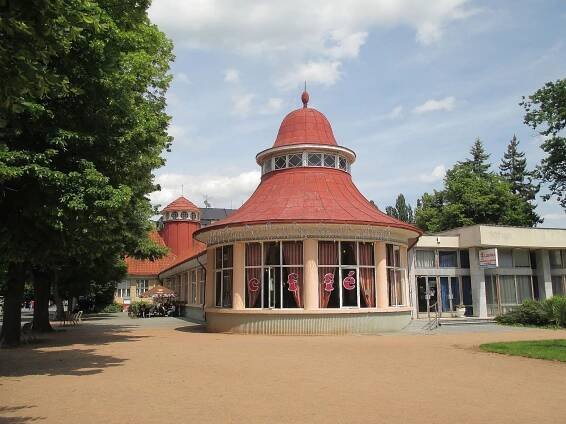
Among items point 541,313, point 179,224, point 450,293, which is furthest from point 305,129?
point 179,224

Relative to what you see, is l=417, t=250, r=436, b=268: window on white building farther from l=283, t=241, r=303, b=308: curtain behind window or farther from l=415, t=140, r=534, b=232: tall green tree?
l=415, t=140, r=534, b=232: tall green tree

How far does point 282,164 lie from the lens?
23.4 meters

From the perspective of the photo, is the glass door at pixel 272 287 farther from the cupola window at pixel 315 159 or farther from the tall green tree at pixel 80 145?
the tall green tree at pixel 80 145

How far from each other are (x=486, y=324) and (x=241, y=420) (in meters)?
20.1

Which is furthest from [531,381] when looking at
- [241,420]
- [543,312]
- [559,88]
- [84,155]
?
[559,88]

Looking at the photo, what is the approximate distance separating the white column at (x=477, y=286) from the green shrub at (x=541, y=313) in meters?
3.77

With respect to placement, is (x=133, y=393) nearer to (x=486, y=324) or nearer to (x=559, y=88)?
(x=486, y=324)

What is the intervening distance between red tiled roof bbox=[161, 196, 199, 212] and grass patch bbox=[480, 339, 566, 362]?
41.5 meters

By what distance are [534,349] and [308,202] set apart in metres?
9.60

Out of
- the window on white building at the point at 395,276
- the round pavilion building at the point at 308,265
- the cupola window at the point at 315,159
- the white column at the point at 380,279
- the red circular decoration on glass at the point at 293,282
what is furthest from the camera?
the cupola window at the point at 315,159

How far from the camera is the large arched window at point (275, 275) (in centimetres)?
1934

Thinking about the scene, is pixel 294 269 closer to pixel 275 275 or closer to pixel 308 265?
pixel 308 265

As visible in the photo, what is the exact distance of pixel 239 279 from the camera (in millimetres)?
20141

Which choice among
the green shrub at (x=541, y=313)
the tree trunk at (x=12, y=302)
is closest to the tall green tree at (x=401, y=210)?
the green shrub at (x=541, y=313)
